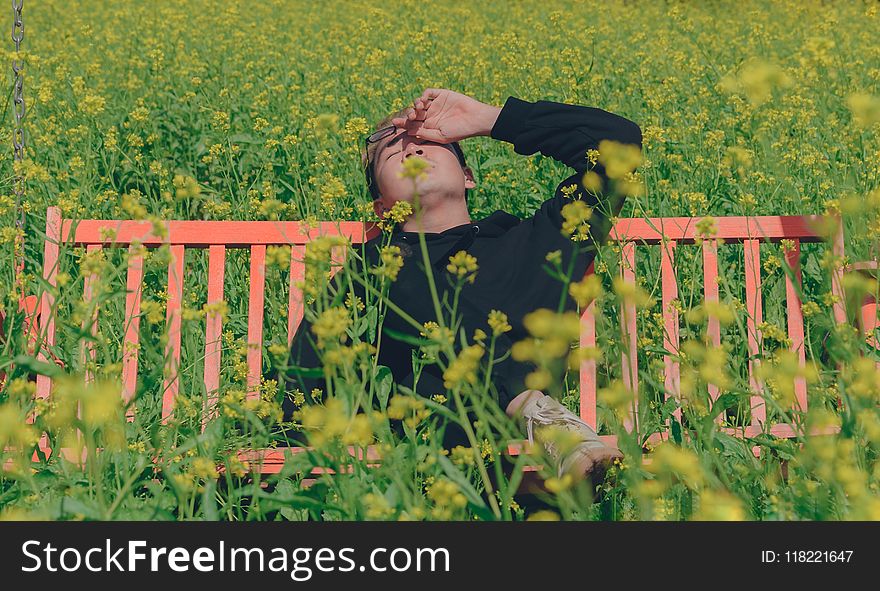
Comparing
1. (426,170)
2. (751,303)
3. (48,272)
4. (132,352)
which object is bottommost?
(132,352)

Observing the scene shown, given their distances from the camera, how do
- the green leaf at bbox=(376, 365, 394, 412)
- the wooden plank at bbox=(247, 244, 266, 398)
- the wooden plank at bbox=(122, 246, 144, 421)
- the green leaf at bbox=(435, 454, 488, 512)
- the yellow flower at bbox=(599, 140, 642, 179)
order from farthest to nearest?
the wooden plank at bbox=(247, 244, 266, 398), the wooden plank at bbox=(122, 246, 144, 421), the green leaf at bbox=(376, 365, 394, 412), the yellow flower at bbox=(599, 140, 642, 179), the green leaf at bbox=(435, 454, 488, 512)

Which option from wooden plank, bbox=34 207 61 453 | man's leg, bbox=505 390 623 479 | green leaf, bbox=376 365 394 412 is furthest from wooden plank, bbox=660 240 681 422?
wooden plank, bbox=34 207 61 453

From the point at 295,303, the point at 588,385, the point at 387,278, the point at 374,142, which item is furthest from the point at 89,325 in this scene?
the point at 588,385

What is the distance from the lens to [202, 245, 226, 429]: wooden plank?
8.89ft

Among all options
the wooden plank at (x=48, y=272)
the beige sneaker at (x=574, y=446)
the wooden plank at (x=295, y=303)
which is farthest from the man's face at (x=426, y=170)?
the wooden plank at (x=48, y=272)

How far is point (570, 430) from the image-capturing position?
2229 mm

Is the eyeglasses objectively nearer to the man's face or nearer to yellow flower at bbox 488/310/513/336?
the man's face

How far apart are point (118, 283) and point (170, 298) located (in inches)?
26.8

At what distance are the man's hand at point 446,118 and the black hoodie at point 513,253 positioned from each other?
0.05 m

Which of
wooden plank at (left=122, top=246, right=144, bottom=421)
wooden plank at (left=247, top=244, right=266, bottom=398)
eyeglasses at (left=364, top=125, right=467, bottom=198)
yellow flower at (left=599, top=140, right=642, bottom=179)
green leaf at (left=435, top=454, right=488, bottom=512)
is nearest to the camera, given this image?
green leaf at (left=435, top=454, right=488, bottom=512)

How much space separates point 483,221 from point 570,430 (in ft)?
3.14

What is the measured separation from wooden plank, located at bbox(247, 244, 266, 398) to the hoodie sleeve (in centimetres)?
77

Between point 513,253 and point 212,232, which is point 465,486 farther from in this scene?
point 212,232

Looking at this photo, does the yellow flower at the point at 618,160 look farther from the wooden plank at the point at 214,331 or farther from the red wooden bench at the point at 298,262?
the wooden plank at the point at 214,331
